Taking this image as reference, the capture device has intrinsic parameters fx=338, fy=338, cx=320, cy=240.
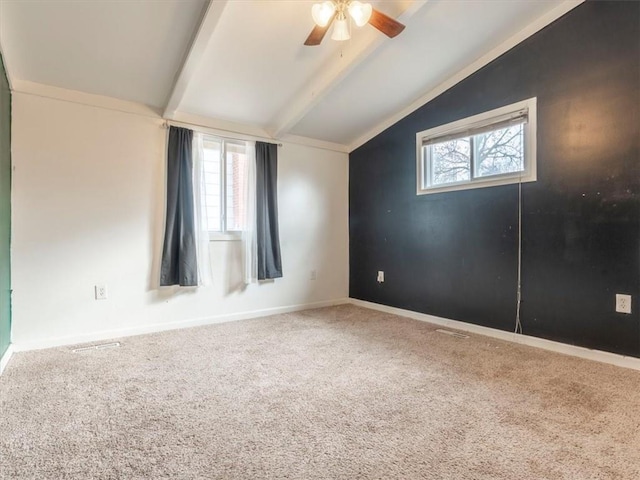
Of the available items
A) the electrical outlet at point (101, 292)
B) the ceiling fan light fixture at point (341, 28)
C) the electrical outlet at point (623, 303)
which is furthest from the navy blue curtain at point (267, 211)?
the electrical outlet at point (623, 303)

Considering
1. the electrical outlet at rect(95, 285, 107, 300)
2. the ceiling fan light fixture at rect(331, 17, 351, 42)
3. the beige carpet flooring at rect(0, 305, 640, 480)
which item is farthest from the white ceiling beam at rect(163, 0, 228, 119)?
the beige carpet flooring at rect(0, 305, 640, 480)

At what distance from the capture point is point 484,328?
3.10 meters

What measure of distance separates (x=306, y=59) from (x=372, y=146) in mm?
1578

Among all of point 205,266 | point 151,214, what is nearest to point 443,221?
point 205,266

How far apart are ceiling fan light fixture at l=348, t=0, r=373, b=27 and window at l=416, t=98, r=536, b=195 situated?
1.62 m

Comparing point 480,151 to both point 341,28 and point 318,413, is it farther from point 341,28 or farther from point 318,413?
point 318,413

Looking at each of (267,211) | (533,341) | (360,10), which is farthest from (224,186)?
(533,341)

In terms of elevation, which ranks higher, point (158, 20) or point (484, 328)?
point (158, 20)

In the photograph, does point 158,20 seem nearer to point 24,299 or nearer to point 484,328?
point 24,299

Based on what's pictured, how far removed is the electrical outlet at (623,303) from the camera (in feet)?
7.61

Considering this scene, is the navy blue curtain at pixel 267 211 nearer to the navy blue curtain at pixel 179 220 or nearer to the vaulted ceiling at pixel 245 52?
the vaulted ceiling at pixel 245 52

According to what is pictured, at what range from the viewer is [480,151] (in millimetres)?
3217

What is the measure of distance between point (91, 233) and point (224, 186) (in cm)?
130

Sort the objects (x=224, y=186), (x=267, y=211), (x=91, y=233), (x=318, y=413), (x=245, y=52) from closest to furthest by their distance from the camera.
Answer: (x=318, y=413)
(x=245, y=52)
(x=91, y=233)
(x=224, y=186)
(x=267, y=211)
